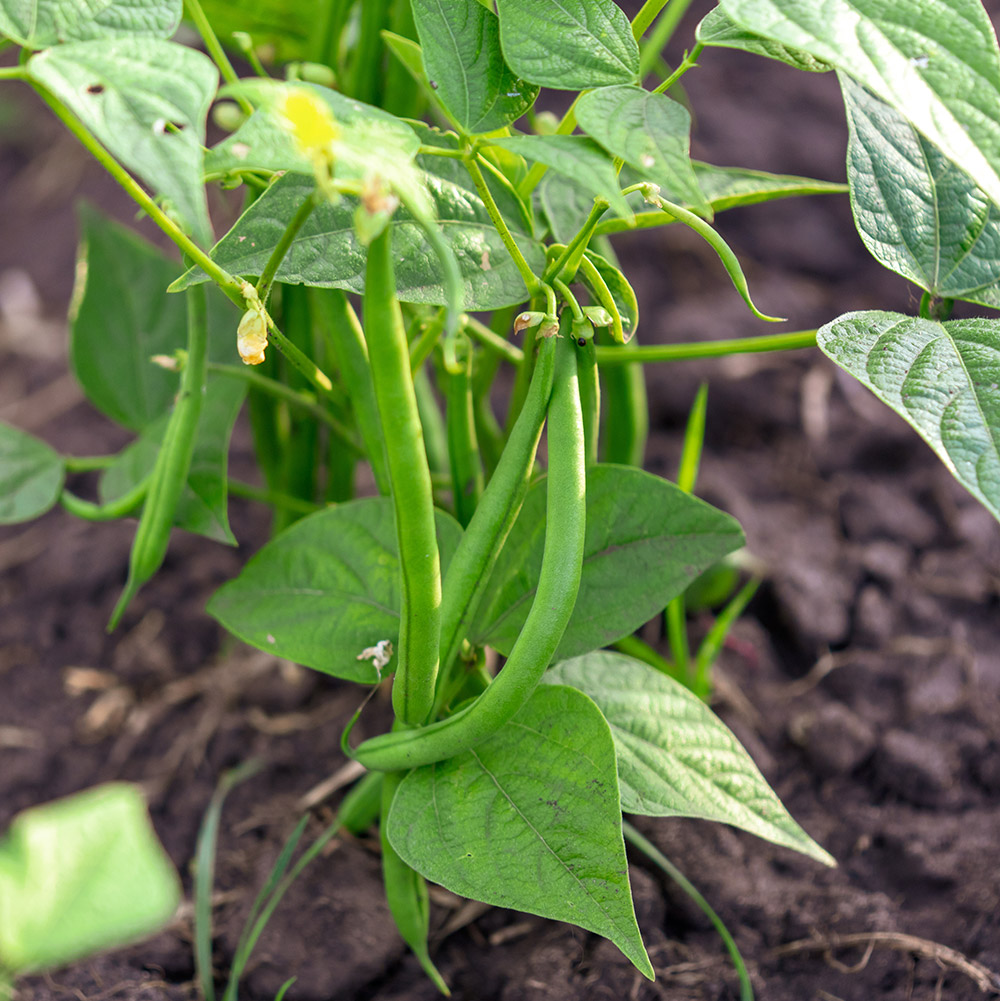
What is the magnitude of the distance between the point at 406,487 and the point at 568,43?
0.86 ft

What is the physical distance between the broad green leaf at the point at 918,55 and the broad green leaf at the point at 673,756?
0.37 metres

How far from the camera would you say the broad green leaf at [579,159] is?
0.38 meters

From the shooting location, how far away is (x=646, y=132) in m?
0.41

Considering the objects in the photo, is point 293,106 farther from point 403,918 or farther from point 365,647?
point 403,918

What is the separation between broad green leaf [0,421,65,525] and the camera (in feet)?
2.49

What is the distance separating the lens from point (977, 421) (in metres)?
0.45

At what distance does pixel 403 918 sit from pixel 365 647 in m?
0.20

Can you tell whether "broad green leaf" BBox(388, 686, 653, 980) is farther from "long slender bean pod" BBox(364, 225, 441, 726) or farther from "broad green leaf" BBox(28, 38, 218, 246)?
"broad green leaf" BBox(28, 38, 218, 246)

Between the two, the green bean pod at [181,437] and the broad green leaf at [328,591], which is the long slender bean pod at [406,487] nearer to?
the broad green leaf at [328,591]

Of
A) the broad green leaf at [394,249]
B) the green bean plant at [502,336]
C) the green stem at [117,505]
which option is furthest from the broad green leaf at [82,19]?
the green stem at [117,505]

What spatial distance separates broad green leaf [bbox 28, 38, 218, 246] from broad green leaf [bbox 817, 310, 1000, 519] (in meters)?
0.34

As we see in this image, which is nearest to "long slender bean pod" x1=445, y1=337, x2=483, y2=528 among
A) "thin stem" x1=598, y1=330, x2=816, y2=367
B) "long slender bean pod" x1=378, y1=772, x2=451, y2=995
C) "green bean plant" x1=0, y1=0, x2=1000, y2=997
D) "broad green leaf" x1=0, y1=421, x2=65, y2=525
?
"green bean plant" x1=0, y1=0, x2=1000, y2=997

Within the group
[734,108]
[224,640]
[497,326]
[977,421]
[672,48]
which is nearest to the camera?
[977,421]

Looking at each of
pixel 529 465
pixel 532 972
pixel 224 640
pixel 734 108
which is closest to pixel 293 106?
pixel 529 465
